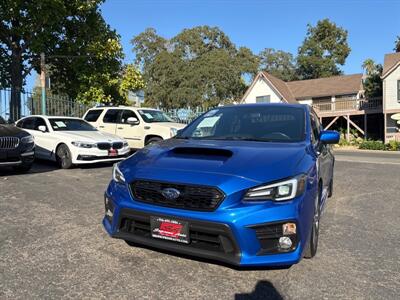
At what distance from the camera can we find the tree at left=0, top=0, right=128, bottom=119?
19.8 m

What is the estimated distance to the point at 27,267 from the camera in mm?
4082

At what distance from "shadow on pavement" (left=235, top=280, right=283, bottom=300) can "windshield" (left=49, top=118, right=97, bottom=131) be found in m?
9.47

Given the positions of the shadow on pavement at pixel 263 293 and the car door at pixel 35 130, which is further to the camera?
the car door at pixel 35 130

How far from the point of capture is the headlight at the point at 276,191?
3584 mm

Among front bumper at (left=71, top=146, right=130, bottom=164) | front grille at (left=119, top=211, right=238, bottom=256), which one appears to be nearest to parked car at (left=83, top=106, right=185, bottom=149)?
front bumper at (left=71, top=146, right=130, bottom=164)

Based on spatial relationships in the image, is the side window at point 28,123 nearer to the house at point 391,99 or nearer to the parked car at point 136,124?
the parked car at point 136,124

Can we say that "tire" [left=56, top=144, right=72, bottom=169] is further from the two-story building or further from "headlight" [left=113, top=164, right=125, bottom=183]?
the two-story building

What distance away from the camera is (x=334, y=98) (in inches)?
1699

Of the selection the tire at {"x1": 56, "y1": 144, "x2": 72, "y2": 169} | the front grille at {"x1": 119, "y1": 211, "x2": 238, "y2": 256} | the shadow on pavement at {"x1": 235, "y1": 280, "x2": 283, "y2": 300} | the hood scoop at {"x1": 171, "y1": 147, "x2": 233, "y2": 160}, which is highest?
the hood scoop at {"x1": 171, "y1": 147, "x2": 233, "y2": 160}

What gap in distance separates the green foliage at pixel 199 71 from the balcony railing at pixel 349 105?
15.3 metres

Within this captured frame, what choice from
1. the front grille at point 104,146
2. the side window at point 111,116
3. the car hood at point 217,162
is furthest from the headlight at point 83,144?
the car hood at point 217,162

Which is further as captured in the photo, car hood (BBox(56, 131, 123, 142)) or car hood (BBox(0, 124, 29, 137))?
car hood (BBox(56, 131, 123, 142))

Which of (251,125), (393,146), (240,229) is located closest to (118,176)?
(240,229)

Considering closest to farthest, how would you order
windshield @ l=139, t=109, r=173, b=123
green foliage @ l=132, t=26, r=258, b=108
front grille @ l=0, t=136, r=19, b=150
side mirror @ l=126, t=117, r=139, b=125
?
front grille @ l=0, t=136, r=19, b=150 < side mirror @ l=126, t=117, r=139, b=125 < windshield @ l=139, t=109, r=173, b=123 < green foliage @ l=132, t=26, r=258, b=108
